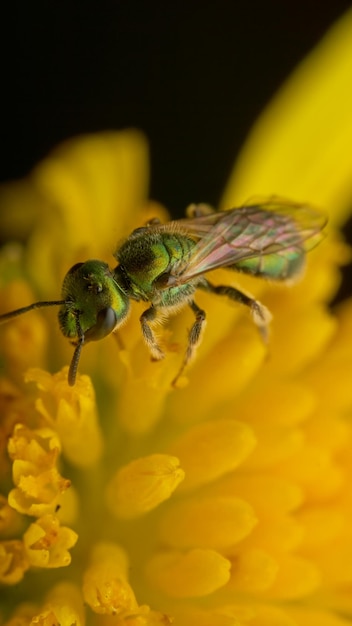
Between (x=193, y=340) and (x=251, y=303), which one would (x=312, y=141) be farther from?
(x=193, y=340)

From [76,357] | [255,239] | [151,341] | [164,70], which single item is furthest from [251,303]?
[164,70]

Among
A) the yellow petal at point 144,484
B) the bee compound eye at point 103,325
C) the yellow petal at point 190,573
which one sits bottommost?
the yellow petal at point 190,573

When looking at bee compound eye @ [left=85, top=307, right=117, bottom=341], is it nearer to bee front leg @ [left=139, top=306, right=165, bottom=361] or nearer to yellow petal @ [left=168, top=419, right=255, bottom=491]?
bee front leg @ [left=139, top=306, right=165, bottom=361]

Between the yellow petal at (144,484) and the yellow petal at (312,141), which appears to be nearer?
the yellow petal at (144,484)

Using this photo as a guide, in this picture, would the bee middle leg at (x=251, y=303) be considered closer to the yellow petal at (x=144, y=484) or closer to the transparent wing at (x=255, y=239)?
the transparent wing at (x=255, y=239)

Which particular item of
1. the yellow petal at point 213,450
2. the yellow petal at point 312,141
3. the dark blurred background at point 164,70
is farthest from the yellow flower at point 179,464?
the dark blurred background at point 164,70

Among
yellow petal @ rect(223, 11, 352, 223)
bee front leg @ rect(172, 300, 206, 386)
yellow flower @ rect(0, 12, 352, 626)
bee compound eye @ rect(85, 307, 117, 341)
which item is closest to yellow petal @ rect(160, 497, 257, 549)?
yellow flower @ rect(0, 12, 352, 626)

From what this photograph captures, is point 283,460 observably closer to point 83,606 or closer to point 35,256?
point 83,606

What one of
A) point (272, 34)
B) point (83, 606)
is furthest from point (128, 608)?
point (272, 34)

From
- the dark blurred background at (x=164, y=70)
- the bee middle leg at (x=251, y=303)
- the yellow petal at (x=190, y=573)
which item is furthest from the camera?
the dark blurred background at (x=164, y=70)
